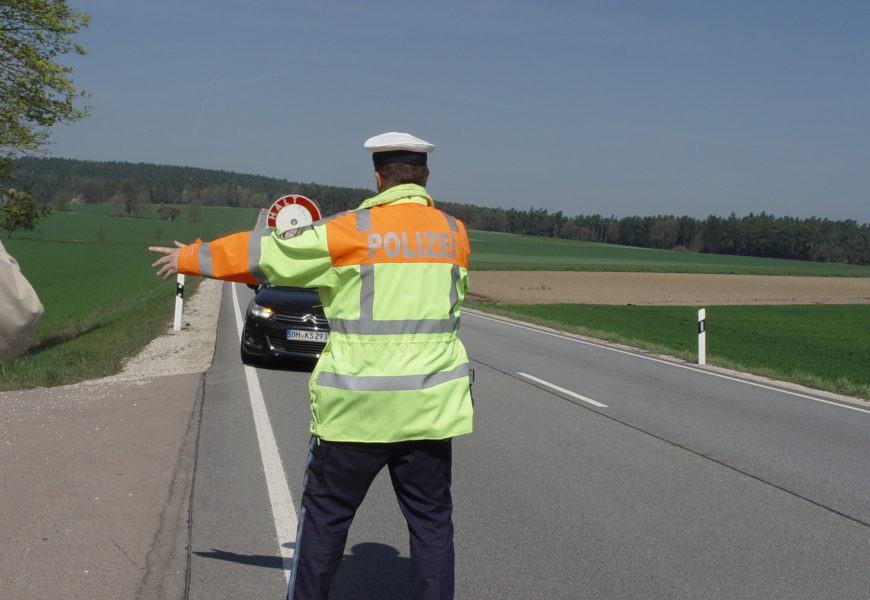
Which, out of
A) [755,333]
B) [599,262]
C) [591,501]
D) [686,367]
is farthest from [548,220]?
[591,501]

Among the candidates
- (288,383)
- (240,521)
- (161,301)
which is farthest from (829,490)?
(161,301)

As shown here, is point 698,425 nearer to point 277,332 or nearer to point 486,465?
point 486,465

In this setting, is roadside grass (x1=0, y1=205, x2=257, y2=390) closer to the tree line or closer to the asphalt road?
the asphalt road

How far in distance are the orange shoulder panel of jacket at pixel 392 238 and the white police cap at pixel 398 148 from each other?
17cm

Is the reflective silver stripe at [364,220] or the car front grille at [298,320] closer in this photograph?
the reflective silver stripe at [364,220]

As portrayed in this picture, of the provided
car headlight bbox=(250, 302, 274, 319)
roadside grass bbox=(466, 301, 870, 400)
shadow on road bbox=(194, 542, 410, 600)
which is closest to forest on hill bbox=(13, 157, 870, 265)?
roadside grass bbox=(466, 301, 870, 400)

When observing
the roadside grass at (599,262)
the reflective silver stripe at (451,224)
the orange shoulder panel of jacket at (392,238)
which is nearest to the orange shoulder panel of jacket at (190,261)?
the orange shoulder panel of jacket at (392,238)

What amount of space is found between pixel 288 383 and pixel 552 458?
4726 mm

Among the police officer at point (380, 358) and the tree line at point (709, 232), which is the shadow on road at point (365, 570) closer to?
the police officer at point (380, 358)

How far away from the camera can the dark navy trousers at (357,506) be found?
9.66 ft

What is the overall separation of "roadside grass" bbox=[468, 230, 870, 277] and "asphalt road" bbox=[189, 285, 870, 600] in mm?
65087

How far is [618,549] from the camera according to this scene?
4719 millimetres

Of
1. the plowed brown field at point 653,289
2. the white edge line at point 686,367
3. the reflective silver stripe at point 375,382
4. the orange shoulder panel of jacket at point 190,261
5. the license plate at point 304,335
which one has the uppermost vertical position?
the orange shoulder panel of jacket at point 190,261

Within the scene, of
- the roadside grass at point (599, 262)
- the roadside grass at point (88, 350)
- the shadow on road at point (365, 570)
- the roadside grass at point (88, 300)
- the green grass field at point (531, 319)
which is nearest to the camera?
the shadow on road at point (365, 570)
